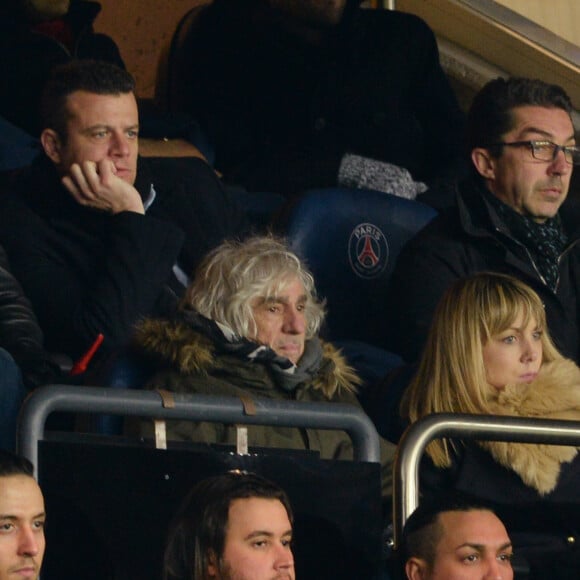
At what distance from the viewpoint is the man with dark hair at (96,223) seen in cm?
579

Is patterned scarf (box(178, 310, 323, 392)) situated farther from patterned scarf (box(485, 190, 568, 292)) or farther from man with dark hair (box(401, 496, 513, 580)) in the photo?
patterned scarf (box(485, 190, 568, 292))

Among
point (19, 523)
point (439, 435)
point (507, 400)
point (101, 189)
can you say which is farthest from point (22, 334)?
point (19, 523)

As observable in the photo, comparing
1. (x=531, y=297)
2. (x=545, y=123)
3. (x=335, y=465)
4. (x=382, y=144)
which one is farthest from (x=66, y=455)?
(x=382, y=144)

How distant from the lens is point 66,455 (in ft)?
14.6

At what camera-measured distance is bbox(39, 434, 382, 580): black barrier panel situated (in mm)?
4438

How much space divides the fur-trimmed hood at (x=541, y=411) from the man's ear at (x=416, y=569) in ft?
2.27

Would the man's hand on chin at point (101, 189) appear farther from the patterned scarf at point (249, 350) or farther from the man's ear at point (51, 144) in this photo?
the patterned scarf at point (249, 350)

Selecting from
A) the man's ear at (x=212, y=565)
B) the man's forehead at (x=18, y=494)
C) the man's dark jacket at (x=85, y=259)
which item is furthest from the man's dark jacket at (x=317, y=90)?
the man's forehead at (x=18, y=494)

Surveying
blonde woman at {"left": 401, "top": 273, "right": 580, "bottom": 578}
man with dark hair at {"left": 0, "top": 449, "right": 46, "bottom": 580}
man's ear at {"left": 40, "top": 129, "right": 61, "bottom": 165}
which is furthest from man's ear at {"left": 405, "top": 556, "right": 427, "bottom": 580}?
man's ear at {"left": 40, "top": 129, "right": 61, "bottom": 165}

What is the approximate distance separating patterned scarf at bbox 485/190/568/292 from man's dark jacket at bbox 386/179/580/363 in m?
0.03

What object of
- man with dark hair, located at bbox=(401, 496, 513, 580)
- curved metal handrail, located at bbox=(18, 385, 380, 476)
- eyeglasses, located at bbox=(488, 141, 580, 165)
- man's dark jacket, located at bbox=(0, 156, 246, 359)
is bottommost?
man with dark hair, located at bbox=(401, 496, 513, 580)

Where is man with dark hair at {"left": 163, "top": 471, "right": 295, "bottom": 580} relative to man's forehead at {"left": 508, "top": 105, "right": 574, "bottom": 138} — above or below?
below

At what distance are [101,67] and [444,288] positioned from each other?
1216 millimetres

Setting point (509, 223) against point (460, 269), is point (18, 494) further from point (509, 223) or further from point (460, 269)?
point (509, 223)
